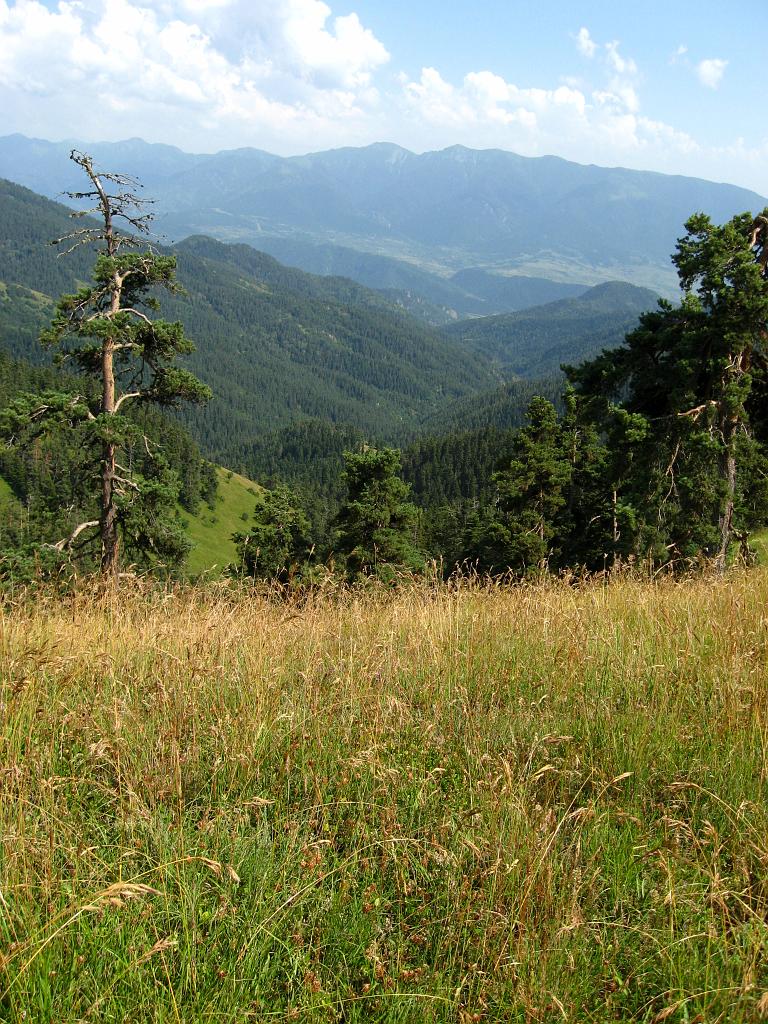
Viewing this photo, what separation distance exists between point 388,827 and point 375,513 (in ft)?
85.3

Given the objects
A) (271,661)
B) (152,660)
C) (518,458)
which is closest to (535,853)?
(271,661)

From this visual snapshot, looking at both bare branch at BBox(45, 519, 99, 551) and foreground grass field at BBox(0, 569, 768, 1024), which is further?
bare branch at BBox(45, 519, 99, 551)

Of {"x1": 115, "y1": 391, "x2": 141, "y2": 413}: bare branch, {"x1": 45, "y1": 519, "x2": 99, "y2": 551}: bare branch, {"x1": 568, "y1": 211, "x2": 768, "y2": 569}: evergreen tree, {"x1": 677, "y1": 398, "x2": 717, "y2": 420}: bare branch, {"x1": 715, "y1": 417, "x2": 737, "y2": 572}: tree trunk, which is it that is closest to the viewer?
{"x1": 568, "y1": 211, "x2": 768, "y2": 569}: evergreen tree

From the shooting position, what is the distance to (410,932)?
1.95 m

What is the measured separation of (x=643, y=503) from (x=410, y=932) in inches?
447

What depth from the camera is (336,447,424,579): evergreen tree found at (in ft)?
93.0

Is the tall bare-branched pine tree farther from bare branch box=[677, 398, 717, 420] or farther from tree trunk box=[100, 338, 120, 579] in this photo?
bare branch box=[677, 398, 717, 420]

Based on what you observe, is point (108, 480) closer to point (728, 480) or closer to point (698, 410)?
point (698, 410)

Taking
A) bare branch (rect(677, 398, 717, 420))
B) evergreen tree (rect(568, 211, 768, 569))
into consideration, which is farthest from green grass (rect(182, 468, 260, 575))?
bare branch (rect(677, 398, 717, 420))

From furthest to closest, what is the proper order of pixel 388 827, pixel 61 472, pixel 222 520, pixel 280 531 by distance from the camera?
1. pixel 222 520
2. pixel 61 472
3. pixel 280 531
4. pixel 388 827

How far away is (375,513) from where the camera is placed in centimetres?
2828

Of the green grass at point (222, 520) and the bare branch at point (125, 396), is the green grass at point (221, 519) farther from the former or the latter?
the bare branch at point (125, 396)

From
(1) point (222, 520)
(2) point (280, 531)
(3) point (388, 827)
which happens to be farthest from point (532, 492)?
(1) point (222, 520)

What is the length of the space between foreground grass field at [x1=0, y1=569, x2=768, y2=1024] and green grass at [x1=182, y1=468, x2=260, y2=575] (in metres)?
94.6
